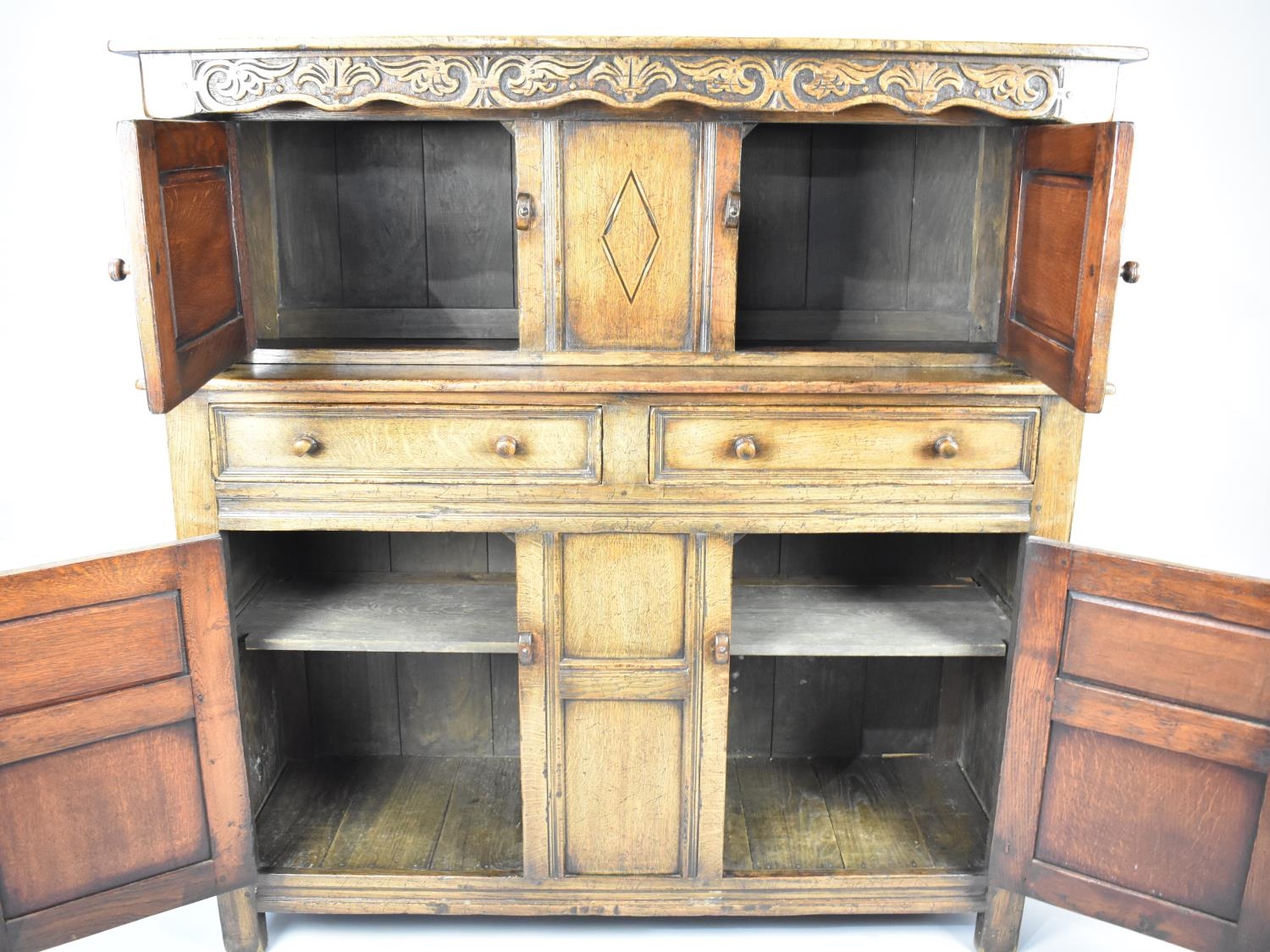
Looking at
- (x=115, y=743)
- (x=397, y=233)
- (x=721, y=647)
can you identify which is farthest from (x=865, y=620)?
(x=115, y=743)

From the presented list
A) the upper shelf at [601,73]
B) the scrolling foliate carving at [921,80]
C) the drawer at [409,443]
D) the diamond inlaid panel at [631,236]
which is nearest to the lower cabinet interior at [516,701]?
the drawer at [409,443]

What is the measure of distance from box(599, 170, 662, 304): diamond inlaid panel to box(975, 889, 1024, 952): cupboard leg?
166 centimetres

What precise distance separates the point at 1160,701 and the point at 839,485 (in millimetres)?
784

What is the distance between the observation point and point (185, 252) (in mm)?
2135

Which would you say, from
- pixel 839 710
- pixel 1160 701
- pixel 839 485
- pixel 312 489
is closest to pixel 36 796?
pixel 312 489

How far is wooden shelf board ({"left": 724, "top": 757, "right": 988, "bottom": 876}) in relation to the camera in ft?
8.96

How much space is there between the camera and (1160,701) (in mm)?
2248

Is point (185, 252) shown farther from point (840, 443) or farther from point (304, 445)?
point (840, 443)

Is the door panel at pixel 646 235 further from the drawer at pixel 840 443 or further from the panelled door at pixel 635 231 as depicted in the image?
the drawer at pixel 840 443

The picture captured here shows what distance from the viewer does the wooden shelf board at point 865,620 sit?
8.48 ft

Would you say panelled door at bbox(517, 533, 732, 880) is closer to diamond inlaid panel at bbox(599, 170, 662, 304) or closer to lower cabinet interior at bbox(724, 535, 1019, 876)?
lower cabinet interior at bbox(724, 535, 1019, 876)

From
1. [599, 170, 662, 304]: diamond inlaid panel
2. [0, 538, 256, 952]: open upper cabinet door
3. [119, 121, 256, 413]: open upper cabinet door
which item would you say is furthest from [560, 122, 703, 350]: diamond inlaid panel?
[0, 538, 256, 952]: open upper cabinet door

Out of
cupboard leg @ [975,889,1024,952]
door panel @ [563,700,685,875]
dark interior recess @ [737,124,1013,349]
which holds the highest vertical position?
dark interior recess @ [737,124,1013,349]

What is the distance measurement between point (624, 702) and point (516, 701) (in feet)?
2.84
